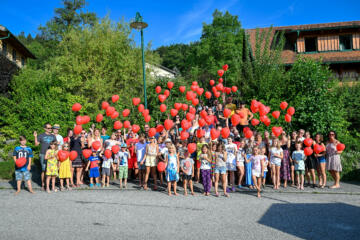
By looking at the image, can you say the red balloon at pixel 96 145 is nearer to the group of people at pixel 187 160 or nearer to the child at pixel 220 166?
the group of people at pixel 187 160

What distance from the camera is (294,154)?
859 centimetres

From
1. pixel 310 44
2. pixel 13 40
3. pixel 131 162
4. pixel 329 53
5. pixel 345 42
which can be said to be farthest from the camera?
pixel 13 40

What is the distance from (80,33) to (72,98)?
208 inches

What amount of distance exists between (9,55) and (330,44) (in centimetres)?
2930

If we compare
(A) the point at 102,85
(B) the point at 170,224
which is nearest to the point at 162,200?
(B) the point at 170,224

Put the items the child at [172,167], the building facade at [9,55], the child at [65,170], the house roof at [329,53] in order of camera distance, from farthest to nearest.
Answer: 1. the house roof at [329,53]
2. the building facade at [9,55]
3. the child at [65,170]
4. the child at [172,167]

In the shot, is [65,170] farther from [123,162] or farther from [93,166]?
[123,162]

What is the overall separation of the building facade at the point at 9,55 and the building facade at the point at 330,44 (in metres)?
17.2

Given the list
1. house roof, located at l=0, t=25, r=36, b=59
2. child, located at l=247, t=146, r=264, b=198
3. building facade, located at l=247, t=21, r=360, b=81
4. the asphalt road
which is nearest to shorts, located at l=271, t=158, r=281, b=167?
child, located at l=247, t=146, r=264, b=198

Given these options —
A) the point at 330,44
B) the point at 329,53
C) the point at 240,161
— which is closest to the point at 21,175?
the point at 240,161

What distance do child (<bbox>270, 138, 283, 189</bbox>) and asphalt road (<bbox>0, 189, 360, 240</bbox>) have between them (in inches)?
31.0

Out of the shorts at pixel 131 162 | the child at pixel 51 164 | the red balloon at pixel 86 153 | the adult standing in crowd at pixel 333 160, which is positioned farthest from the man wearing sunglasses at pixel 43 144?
the adult standing in crowd at pixel 333 160

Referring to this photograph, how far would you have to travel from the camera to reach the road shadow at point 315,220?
15.5 ft

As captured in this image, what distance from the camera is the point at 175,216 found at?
5.65m
